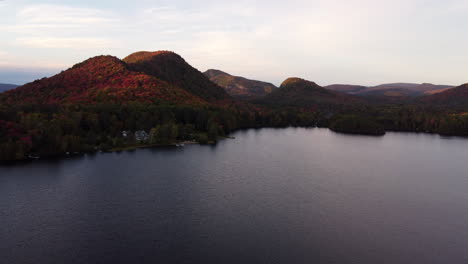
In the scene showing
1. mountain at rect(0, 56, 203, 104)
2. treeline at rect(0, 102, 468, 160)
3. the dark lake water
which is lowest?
the dark lake water

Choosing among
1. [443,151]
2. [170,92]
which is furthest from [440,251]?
[170,92]

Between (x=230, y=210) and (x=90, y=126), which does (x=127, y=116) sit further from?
(x=230, y=210)

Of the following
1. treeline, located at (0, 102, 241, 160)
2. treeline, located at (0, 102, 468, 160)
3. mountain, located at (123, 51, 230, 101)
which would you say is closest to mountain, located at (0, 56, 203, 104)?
treeline, located at (0, 102, 468, 160)

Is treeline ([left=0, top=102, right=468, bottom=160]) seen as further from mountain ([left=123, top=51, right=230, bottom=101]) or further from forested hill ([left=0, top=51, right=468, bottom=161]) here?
mountain ([left=123, top=51, right=230, bottom=101])

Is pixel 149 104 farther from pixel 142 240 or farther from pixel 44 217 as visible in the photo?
pixel 142 240

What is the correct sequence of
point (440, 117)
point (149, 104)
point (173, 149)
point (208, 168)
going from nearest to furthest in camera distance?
point (208, 168)
point (173, 149)
point (149, 104)
point (440, 117)

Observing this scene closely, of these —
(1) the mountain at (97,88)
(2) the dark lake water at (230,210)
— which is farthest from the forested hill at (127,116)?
(2) the dark lake water at (230,210)

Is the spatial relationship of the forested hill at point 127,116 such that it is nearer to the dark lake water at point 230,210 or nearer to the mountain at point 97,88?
the mountain at point 97,88
